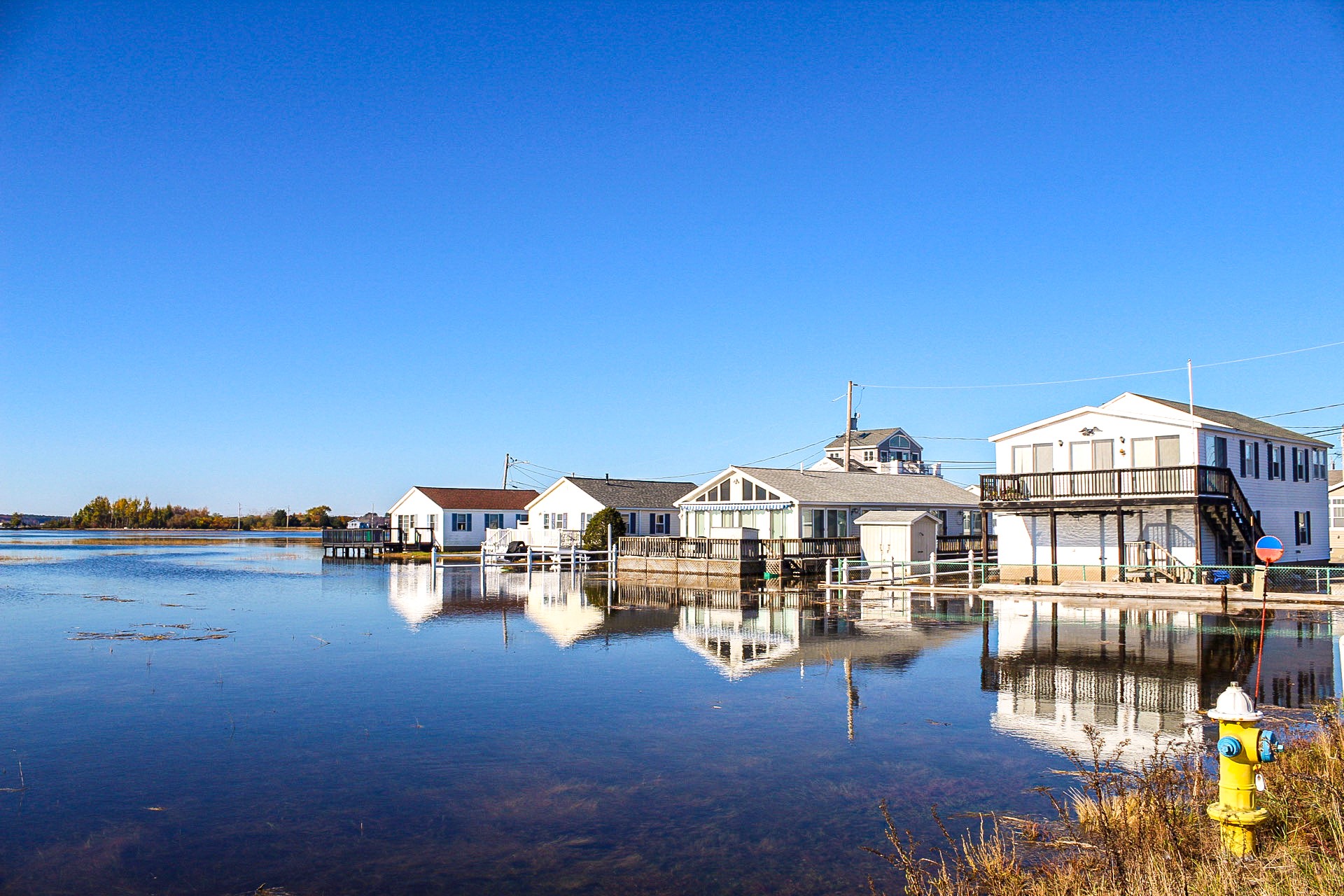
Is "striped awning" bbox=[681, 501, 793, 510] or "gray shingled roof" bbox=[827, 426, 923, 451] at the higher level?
"gray shingled roof" bbox=[827, 426, 923, 451]

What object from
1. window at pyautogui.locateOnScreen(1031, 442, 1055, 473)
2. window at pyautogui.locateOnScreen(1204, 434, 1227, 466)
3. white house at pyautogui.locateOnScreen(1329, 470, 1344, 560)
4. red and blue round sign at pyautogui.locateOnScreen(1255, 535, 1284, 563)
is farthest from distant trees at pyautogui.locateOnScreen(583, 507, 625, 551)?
red and blue round sign at pyautogui.locateOnScreen(1255, 535, 1284, 563)

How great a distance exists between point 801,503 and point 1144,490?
1686cm

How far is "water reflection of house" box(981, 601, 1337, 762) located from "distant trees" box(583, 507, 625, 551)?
33.2m

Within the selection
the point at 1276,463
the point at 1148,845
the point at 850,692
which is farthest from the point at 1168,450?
the point at 1148,845

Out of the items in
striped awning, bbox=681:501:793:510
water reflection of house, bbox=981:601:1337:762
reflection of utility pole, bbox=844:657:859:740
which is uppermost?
striped awning, bbox=681:501:793:510

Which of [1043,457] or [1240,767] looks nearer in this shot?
[1240,767]

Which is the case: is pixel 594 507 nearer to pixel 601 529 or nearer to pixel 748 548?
pixel 601 529

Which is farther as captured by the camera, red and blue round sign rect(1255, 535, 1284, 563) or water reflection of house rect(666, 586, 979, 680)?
water reflection of house rect(666, 586, 979, 680)

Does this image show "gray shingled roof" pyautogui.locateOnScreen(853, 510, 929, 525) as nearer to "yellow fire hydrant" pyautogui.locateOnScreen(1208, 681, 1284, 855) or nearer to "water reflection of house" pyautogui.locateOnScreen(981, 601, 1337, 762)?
"water reflection of house" pyautogui.locateOnScreen(981, 601, 1337, 762)

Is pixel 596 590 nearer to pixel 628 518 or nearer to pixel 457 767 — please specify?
pixel 628 518

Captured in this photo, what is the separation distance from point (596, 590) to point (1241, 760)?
34.9 meters

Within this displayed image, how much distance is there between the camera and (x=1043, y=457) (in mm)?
38125

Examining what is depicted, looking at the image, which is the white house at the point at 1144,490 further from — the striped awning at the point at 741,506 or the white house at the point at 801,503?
the striped awning at the point at 741,506

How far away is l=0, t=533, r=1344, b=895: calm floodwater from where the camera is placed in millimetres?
8961
